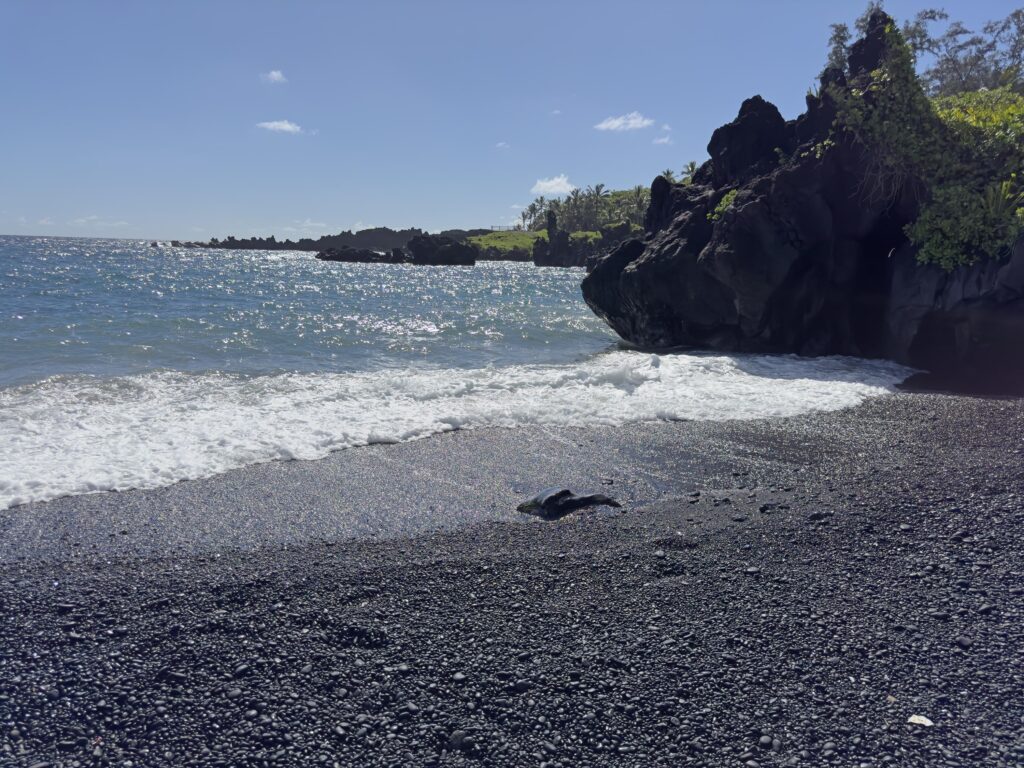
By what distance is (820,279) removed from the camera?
68.1ft

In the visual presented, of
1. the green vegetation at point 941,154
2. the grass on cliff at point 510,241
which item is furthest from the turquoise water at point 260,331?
the grass on cliff at point 510,241

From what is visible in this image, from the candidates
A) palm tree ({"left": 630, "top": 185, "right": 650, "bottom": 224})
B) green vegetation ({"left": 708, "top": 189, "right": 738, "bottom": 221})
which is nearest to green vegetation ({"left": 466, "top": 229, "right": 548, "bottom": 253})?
palm tree ({"left": 630, "top": 185, "right": 650, "bottom": 224})

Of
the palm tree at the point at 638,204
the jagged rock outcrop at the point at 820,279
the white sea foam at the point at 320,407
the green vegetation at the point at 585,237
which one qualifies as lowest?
the white sea foam at the point at 320,407

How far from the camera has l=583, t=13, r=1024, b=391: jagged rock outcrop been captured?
17.5 metres

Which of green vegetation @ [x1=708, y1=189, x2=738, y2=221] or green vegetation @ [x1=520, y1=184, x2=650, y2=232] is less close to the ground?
green vegetation @ [x1=520, y1=184, x2=650, y2=232]

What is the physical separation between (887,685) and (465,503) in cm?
521

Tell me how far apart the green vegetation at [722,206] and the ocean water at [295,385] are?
510 cm

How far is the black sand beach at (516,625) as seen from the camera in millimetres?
4246

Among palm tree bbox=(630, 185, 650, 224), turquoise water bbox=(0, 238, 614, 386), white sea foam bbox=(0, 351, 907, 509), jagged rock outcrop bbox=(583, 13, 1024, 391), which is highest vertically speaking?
palm tree bbox=(630, 185, 650, 224)

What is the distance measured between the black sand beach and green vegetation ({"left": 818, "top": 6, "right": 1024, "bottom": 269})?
35.1 feet

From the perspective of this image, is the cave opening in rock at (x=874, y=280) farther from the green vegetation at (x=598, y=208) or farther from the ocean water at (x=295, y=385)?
the green vegetation at (x=598, y=208)

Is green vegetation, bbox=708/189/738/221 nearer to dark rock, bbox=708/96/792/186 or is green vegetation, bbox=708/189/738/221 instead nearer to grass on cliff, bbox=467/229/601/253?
dark rock, bbox=708/96/792/186

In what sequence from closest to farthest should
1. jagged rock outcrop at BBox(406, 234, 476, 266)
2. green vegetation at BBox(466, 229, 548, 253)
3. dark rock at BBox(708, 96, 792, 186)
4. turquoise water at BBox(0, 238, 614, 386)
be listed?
turquoise water at BBox(0, 238, 614, 386)
dark rock at BBox(708, 96, 792, 186)
jagged rock outcrop at BBox(406, 234, 476, 266)
green vegetation at BBox(466, 229, 548, 253)

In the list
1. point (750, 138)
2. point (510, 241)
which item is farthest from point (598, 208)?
point (750, 138)
